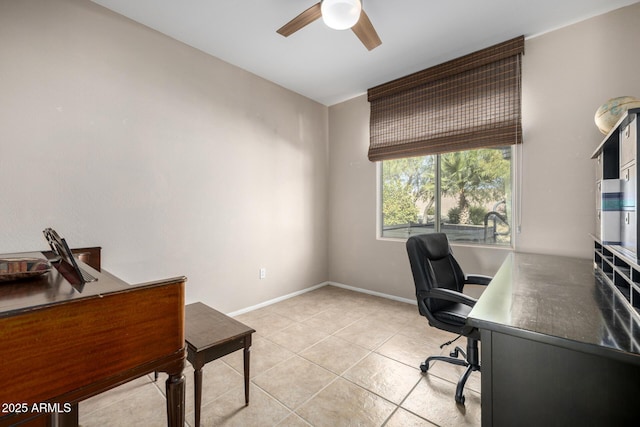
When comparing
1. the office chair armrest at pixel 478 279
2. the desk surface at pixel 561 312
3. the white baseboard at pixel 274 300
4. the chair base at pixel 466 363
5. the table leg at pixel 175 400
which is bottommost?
the white baseboard at pixel 274 300

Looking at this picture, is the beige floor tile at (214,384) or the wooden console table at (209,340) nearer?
the wooden console table at (209,340)

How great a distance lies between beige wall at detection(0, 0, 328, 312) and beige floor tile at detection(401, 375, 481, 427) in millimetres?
2031

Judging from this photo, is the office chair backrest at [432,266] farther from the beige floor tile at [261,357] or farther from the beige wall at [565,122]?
the beige floor tile at [261,357]

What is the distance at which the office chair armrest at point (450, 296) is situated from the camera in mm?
1590

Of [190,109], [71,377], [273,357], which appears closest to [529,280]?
[273,357]

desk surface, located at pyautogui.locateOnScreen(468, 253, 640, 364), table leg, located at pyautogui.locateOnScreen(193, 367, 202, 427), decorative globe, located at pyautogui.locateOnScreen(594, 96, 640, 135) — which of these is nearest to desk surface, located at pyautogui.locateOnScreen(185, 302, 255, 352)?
table leg, located at pyautogui.locateOnScreen(193, 367, 202, 427)

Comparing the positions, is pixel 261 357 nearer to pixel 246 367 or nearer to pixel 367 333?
pixel 246 367

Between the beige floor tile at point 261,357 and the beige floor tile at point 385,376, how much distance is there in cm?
57

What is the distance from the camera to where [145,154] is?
2367 mm

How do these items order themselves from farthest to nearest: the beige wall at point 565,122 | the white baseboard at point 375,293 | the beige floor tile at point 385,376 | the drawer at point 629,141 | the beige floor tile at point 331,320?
the white baseboard at point 375,293 < the beige floor tile at point 331,320 < the beige wall at point 565,122 < the beige floor tile at point 385,376 < the drawer at point 629,141

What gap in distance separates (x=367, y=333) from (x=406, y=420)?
Answer: 1057mm

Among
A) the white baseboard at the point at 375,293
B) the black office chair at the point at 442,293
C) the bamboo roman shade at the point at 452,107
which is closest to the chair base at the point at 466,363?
the black office chair at the point at 442,293

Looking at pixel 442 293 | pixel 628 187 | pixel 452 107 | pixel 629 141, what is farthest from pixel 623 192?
pixel 452 107

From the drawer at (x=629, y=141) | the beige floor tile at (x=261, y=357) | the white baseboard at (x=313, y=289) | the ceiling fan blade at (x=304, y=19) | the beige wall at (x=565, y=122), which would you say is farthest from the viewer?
the white baseboard at (x=313, y=289)
